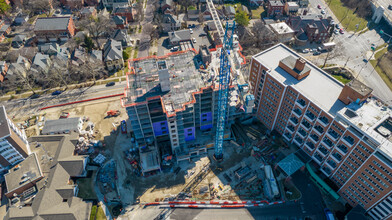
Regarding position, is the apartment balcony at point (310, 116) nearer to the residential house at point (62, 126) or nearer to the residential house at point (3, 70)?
the residential house at point (62, 126)

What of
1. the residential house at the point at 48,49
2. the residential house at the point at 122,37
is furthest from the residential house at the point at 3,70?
the residential house at the point at 122,37

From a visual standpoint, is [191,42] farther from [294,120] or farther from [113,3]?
[294,120]

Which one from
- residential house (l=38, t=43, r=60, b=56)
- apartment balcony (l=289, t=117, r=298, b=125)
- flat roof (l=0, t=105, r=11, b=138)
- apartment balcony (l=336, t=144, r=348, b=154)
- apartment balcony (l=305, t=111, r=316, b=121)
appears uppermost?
apartment balcony (l=305, t=111, r=316, b=121)

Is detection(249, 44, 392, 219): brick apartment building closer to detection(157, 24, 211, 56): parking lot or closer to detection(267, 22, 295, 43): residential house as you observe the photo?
detection(267, 22, 295, 43): residential house

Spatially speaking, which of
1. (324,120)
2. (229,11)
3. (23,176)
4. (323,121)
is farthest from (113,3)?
(324,120)

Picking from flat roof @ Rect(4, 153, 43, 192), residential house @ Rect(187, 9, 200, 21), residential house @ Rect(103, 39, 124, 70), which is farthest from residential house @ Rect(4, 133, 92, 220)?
residential house @ Rect(187, 9, 200, 21)
